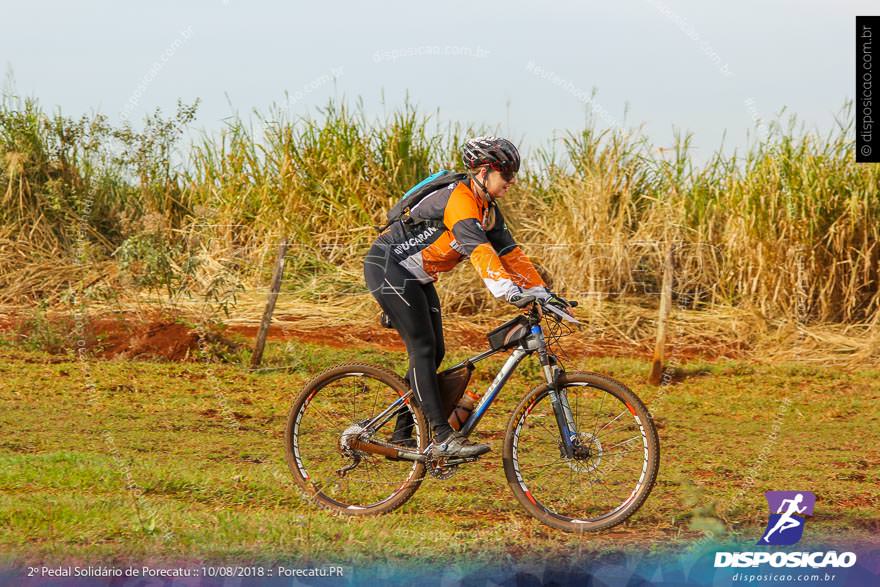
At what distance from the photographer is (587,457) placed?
18.9ft

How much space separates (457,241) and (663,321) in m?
5.90

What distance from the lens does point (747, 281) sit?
45.7ft

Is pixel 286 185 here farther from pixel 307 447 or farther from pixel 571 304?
pixel 571 304

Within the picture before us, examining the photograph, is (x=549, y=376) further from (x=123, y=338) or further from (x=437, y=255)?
(x=123, y=338)

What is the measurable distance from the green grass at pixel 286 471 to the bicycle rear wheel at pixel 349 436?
0.16 meters

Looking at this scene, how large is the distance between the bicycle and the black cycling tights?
11 centimetres

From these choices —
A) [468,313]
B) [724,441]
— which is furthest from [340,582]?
[468,313]

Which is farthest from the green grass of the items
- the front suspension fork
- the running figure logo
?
the front suspension fork

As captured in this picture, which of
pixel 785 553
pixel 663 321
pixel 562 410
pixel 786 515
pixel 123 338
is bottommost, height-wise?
pixel 785 553

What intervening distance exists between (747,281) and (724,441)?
501 cm

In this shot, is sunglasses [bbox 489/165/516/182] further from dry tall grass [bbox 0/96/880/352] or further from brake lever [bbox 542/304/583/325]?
dry tall grass [bbox 0/96/880/352]

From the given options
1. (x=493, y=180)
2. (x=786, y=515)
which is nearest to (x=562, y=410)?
(x=493, y=180)

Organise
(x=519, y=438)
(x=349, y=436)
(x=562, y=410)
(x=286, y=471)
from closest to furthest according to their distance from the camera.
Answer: (x=562, y=410) < (x=519, y=438) < (x=349, y=436) < (x=286, y=471)

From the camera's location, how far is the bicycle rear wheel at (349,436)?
241 inches
